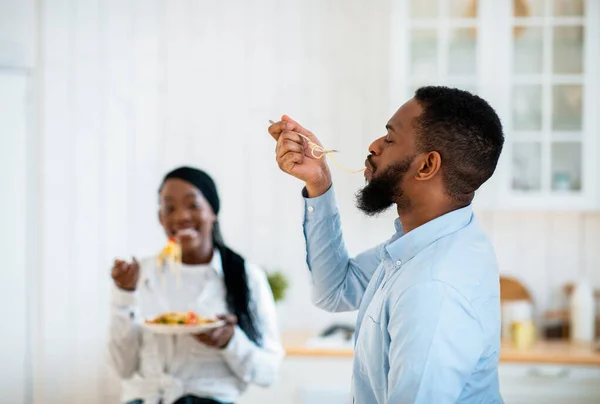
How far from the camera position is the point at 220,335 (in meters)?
2.71

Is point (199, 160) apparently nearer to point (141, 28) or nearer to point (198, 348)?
point (141, 28)

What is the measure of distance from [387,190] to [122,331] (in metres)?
1.43

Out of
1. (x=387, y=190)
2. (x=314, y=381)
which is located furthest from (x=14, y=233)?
(x=387, y=190)

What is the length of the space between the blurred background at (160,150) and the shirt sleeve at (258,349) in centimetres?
127

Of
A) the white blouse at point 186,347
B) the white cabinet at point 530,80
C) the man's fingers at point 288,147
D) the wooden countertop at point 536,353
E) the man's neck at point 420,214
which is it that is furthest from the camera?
the white cabinet at point 530,80

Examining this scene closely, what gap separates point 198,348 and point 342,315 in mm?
1621

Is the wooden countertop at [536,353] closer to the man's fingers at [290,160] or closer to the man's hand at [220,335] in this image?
the man's hand at [220,335]

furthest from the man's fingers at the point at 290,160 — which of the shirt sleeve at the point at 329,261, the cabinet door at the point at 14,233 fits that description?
the cabinet door at the point at 14,233

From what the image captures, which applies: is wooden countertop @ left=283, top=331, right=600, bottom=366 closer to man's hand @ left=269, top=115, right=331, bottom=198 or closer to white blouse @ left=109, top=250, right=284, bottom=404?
white blouse @ left=109, top=250, right=284, bottom=404

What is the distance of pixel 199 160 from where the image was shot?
4441 millimetres

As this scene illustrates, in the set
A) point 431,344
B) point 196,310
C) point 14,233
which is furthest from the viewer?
point 14,233

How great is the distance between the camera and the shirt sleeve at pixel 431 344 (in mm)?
1444

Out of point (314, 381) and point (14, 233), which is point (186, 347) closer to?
point (314, 381)

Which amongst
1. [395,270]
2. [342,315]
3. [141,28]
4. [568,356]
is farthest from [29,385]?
[395,270]
